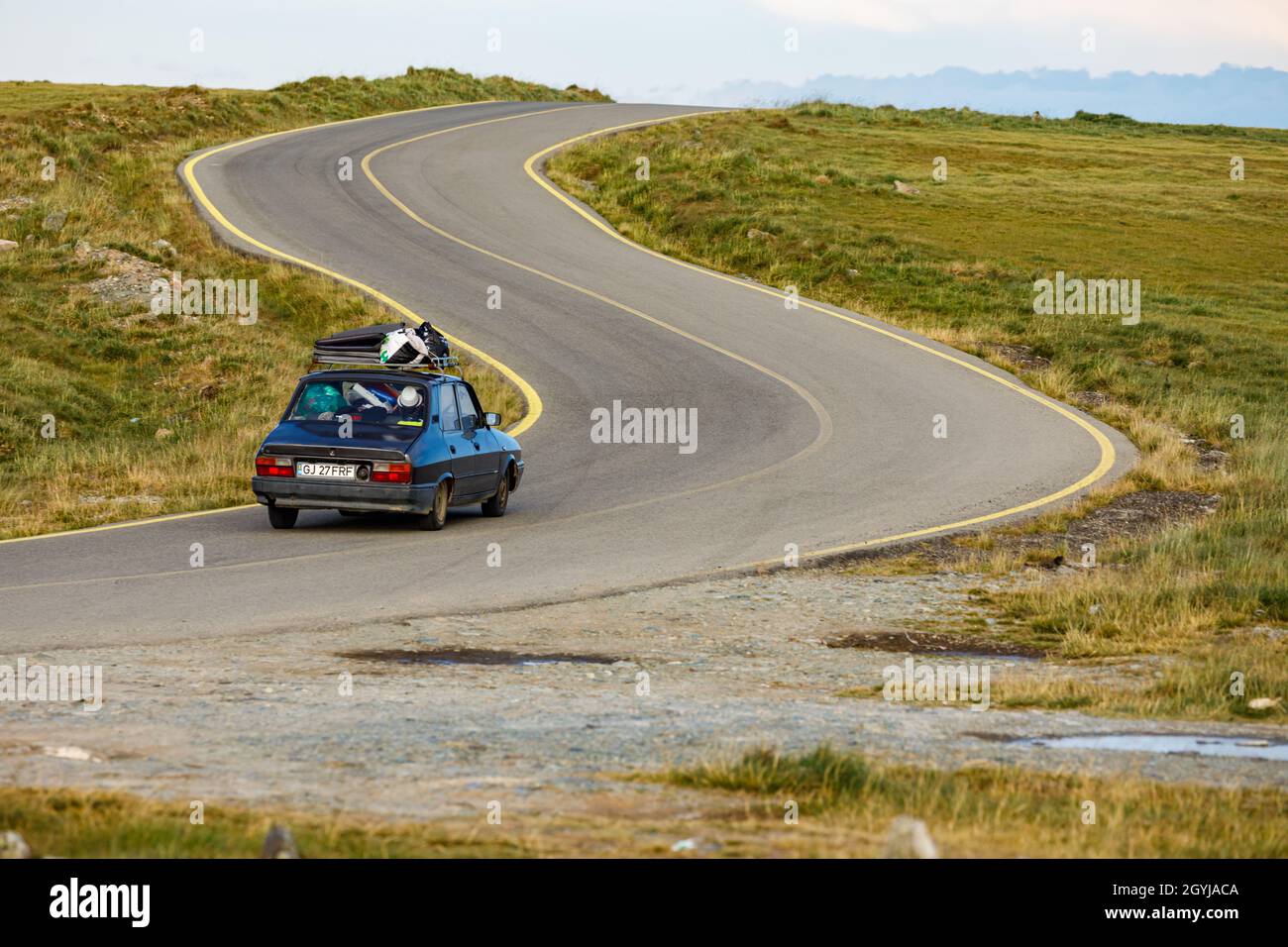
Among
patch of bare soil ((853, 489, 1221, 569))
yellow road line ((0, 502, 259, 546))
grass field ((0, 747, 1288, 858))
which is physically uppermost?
grass field ((0, 747, 1288, 858))

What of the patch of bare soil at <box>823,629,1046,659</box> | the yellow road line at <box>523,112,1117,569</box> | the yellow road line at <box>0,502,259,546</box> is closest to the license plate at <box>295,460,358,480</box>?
the yellow road line at <box>0,502,259,546</box>

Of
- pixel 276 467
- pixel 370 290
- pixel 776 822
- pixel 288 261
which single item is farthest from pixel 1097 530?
pixel 288 261

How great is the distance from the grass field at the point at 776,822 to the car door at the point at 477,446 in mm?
9208

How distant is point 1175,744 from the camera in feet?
26.3

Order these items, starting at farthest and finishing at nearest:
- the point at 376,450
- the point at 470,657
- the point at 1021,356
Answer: the point at 1021,356
the point at 376,450
the point at 470,657

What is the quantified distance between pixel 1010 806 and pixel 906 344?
22685 mm

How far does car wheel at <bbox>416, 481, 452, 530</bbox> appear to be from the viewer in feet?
Result: 49.1

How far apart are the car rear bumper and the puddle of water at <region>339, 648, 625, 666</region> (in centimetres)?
418

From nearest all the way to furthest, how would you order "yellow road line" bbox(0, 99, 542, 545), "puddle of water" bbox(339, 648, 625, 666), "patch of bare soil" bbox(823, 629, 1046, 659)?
1. "puddle of water" bbox(339, 648, 625, 666)
2. "patch of bare soil" bbox(823, 629, 1046, 659)
3. "yellow road line" bbox(0, 99, 542, 545)

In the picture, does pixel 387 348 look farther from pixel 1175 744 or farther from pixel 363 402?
pixel 1175 744

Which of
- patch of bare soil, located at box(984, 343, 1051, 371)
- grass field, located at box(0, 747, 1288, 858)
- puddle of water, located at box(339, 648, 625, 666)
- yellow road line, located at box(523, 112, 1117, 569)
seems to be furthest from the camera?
patch of bare soil, located at box(984, 343, 1051, 371)

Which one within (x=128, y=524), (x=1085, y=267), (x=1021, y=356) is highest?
(x=1085, y=267)

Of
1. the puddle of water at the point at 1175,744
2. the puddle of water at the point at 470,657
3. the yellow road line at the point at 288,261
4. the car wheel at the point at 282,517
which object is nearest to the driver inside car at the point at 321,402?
the car wheel at the point at 282,517

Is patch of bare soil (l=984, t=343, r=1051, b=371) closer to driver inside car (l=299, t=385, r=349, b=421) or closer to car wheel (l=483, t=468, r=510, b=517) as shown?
car wheel (l=483, t=468, r=510, b=517)
